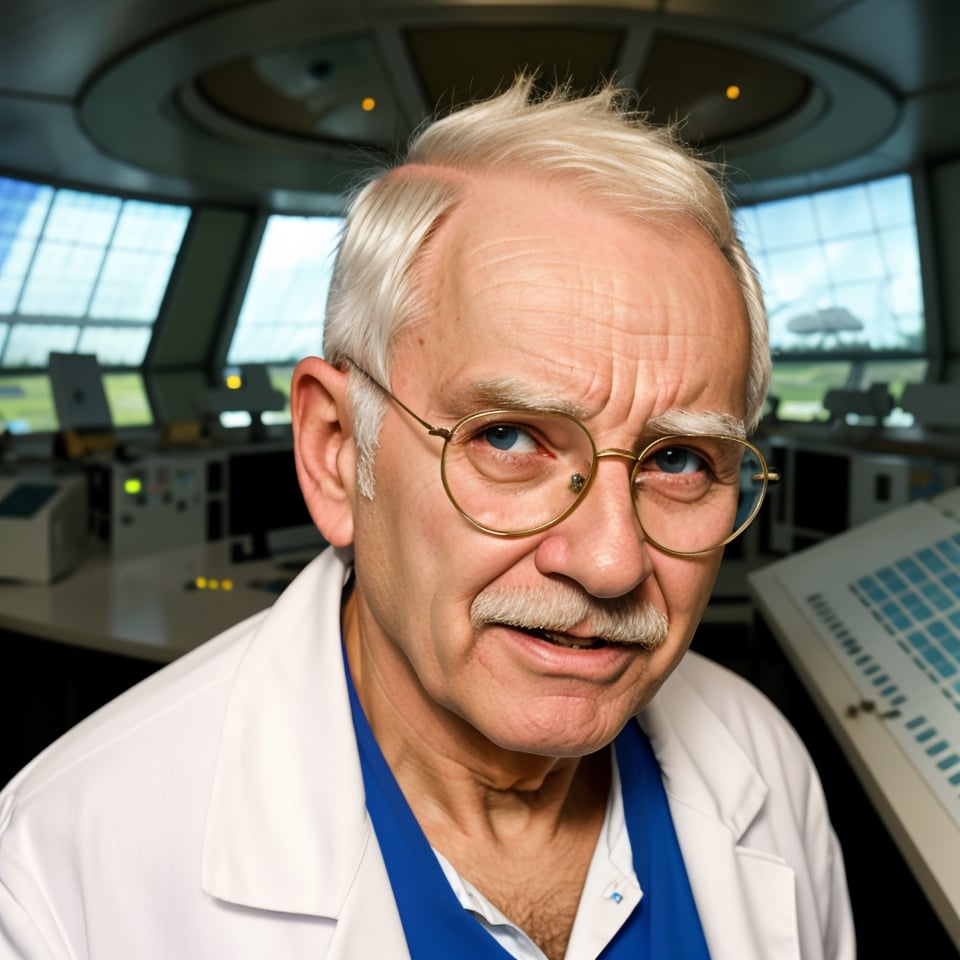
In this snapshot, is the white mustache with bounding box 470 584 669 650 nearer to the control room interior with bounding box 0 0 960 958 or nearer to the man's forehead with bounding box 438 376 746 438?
the man's forehead with bounding box 438 376 746 438

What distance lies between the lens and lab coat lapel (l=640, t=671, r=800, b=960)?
3.80ft

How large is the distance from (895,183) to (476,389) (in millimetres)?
13690

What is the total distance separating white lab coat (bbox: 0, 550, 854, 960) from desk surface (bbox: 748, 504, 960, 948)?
0.24 meters

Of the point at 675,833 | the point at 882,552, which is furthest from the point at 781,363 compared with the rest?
the point at 675,833

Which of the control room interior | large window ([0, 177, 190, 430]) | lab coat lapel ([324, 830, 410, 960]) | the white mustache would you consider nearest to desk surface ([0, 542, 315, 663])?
the control room interior

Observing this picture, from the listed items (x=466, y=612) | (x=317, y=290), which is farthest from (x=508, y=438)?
(x=317, y=290)

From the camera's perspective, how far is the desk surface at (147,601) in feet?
9.04

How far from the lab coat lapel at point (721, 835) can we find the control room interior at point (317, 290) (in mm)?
242

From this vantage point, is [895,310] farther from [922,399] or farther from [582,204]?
[582,204]

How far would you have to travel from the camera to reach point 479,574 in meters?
0.96

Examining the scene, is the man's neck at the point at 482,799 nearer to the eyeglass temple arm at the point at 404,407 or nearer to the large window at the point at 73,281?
the eyeglass temple arm at the point at 404,407

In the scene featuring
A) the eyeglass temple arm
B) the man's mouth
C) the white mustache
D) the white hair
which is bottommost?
the man's mouth

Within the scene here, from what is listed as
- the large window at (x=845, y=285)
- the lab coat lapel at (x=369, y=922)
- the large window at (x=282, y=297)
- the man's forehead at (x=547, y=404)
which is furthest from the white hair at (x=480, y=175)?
the large window at (x=282, y=297)

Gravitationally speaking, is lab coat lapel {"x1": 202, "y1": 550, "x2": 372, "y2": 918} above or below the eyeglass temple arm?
below
